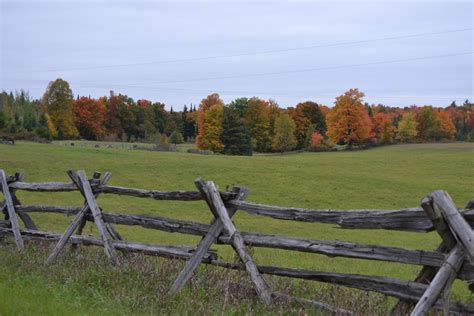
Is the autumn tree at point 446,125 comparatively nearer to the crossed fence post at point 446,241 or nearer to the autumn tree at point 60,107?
the autumn tree at point 60,107

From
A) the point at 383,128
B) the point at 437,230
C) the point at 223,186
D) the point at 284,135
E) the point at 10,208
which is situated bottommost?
the point at 223,186

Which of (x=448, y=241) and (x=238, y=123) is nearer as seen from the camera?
(x=448, y=241)

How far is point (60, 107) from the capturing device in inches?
3767

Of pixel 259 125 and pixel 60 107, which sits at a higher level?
pixel 60 107

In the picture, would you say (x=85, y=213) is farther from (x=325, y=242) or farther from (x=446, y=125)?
(x=446, y=125)

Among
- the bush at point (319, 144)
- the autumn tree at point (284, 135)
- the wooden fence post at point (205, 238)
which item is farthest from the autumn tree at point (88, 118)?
the wooden fence post at point (205, 238)

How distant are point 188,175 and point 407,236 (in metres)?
18.1

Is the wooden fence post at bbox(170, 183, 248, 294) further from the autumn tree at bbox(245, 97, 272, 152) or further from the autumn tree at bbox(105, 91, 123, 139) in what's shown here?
the autumn tree at bbox(105, 91, 123, 139)

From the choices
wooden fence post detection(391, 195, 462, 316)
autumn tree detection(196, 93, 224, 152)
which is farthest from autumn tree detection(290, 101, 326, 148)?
wooden fence post detection(391, 195, 462, 316)

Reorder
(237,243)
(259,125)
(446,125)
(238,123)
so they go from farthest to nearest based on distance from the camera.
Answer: (446,125)
(259,125)
(238,123)
(237,243)

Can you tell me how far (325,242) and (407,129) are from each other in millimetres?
98876

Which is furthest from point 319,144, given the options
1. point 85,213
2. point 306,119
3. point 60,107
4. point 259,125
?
point 85,213

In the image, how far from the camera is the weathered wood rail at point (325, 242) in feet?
17.8

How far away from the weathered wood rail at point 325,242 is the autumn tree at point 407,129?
314ft
